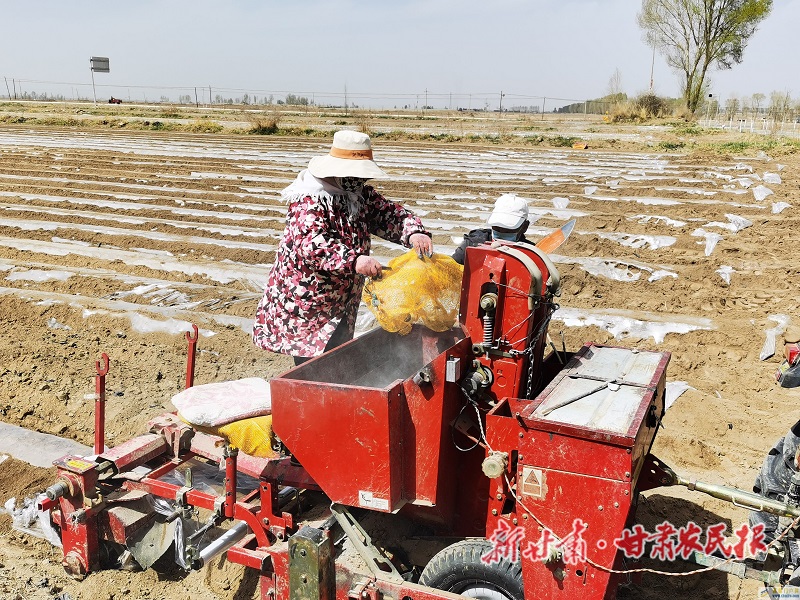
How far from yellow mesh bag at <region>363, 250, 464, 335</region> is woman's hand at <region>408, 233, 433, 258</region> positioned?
0.53 feet

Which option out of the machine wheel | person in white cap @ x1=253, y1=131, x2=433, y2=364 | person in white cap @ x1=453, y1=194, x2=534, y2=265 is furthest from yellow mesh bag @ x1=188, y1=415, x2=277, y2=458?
person in white cap @ x1=453, y1=194, x2=534, y2=265

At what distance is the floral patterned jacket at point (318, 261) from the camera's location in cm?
350

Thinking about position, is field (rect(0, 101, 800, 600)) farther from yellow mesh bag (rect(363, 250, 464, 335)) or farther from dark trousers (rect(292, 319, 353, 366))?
yellow mesh bag (rect(363, 250, 464, 335))

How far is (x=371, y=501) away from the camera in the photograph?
2844 millimetres

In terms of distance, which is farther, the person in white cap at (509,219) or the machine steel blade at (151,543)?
the person in white cap at (509,219)

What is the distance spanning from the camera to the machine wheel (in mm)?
2779

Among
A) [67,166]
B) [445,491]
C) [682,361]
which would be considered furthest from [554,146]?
[445,491]

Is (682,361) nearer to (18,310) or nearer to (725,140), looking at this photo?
(18,310)

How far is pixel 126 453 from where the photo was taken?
3699 millimetres

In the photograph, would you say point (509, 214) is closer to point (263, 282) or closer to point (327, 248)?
point (327, 248)

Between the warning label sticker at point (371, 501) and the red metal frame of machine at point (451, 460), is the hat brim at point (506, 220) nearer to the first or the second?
the red metal frame of machine at point (451, 460)

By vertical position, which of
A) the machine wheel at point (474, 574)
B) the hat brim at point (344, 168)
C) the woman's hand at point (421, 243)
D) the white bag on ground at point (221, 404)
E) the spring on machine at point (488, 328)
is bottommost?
the machine wheel at point (474, 574)

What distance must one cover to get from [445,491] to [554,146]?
68.6 feet

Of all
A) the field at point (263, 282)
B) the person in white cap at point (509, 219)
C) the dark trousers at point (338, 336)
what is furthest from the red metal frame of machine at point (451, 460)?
the person in white cap at point (509, 219)
